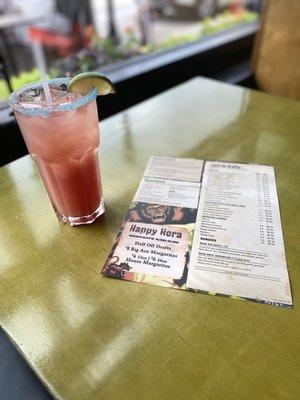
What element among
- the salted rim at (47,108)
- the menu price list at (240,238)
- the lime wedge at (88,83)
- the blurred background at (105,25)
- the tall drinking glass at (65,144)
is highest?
the lime wedge at (88,83)

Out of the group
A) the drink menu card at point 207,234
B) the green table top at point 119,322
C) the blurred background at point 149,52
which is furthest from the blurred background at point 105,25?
the green table top at point 119,322

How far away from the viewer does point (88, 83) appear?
0.73m

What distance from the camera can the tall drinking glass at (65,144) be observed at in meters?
0.70

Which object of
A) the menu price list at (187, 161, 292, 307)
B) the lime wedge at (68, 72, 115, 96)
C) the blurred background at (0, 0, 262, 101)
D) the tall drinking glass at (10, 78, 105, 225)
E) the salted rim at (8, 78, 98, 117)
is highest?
the lime wedge at (68, 72, 115, 96)

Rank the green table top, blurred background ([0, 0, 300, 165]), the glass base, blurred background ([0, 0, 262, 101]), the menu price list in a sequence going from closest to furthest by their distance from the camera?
the green table top
the menu price list
the glass base
blurred background ([0, 0, 300, 165])
blurred background ([0, 0, 262, 101])

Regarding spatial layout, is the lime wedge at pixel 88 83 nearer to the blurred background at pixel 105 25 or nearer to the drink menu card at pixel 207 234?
the drink menu card at pixel 207 234

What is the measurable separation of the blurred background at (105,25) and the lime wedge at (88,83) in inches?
65.9

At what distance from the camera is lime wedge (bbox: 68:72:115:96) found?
2.34 ft

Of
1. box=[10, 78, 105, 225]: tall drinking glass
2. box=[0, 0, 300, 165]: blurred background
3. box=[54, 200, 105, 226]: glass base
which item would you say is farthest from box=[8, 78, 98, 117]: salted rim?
box=[0, 0, 300, 165]: blurred background

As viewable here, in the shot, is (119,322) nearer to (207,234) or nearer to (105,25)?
(207,234)

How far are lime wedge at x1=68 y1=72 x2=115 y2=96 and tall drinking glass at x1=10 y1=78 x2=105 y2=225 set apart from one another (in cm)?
2

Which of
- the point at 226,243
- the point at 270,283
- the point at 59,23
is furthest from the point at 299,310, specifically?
the point at 59,23

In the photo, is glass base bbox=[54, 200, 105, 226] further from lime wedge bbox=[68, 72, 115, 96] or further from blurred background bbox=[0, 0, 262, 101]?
blurred background bbox=[0, 0, 262, 101]

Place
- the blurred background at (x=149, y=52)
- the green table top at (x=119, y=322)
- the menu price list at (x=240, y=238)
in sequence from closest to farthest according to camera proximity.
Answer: the green table top at (x=119, y=322) < the menu price list at (x=240, y=238) < the blurred background at (x=149, y=52)
